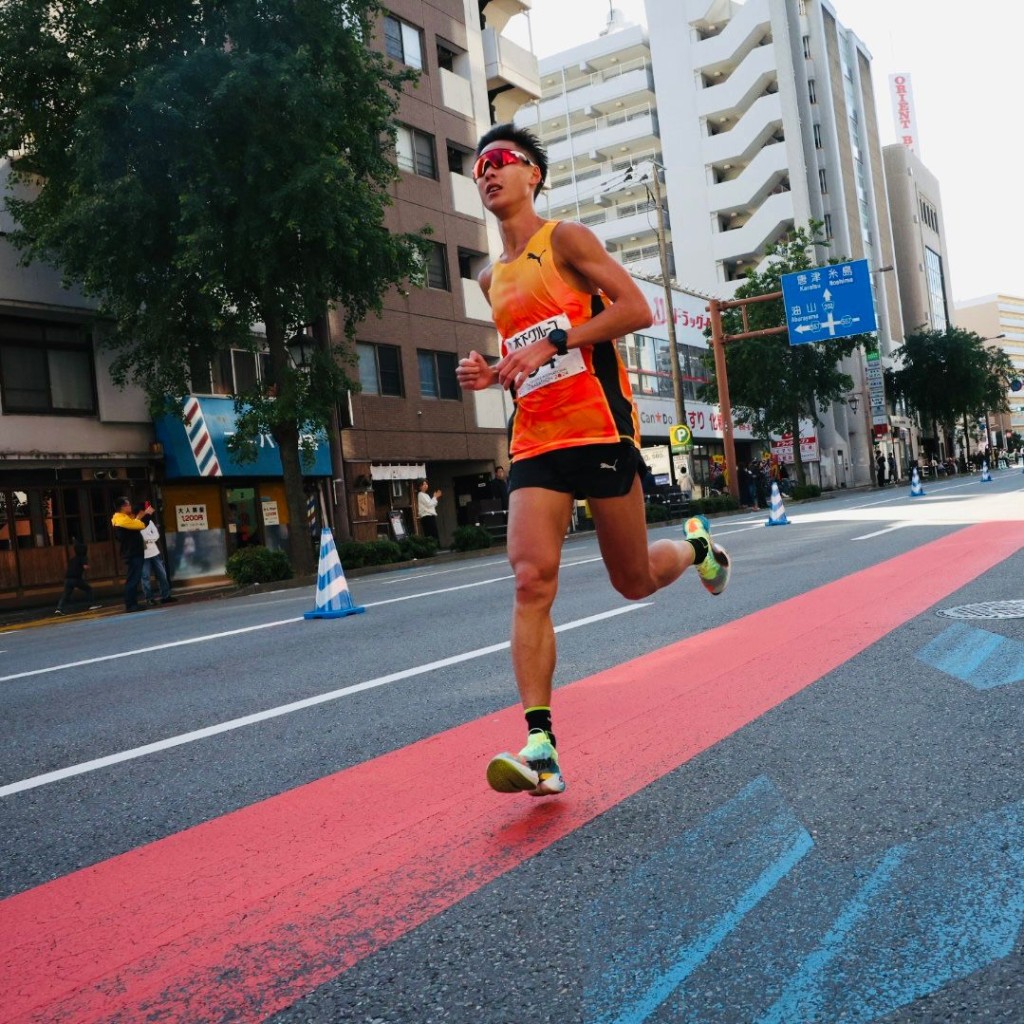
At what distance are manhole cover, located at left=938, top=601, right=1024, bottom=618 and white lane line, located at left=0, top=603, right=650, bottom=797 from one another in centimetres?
270

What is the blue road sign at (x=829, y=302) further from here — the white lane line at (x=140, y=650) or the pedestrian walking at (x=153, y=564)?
the white lane line at (x=140, y=650)

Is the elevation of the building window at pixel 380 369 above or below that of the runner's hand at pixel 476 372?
above

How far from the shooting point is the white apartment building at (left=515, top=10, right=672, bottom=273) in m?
71.9

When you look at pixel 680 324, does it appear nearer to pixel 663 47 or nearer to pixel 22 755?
pixel 663 47

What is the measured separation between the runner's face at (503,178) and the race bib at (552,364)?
1.46ft

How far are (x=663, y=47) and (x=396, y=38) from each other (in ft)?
137

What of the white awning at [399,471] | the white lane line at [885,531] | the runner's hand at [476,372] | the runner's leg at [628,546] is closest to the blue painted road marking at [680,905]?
the runner's leg at [628,546]

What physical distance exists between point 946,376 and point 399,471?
50.9 metres

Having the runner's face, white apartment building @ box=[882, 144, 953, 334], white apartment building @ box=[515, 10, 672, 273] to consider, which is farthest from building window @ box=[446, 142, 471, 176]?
white apartment building @ box=[882, 144, 953, 334]

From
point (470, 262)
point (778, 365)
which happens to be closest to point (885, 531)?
point (470, 262)

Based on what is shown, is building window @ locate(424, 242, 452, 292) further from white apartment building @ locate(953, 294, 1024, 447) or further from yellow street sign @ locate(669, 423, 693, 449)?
white apartment building @ locate(953, 294, 1024, 447)

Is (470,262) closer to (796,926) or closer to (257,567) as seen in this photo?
(257,567)

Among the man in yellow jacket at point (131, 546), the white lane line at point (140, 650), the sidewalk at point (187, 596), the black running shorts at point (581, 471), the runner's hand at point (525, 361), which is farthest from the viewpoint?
the sidewalk at point (187, 596)

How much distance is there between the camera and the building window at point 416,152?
31844 mm
